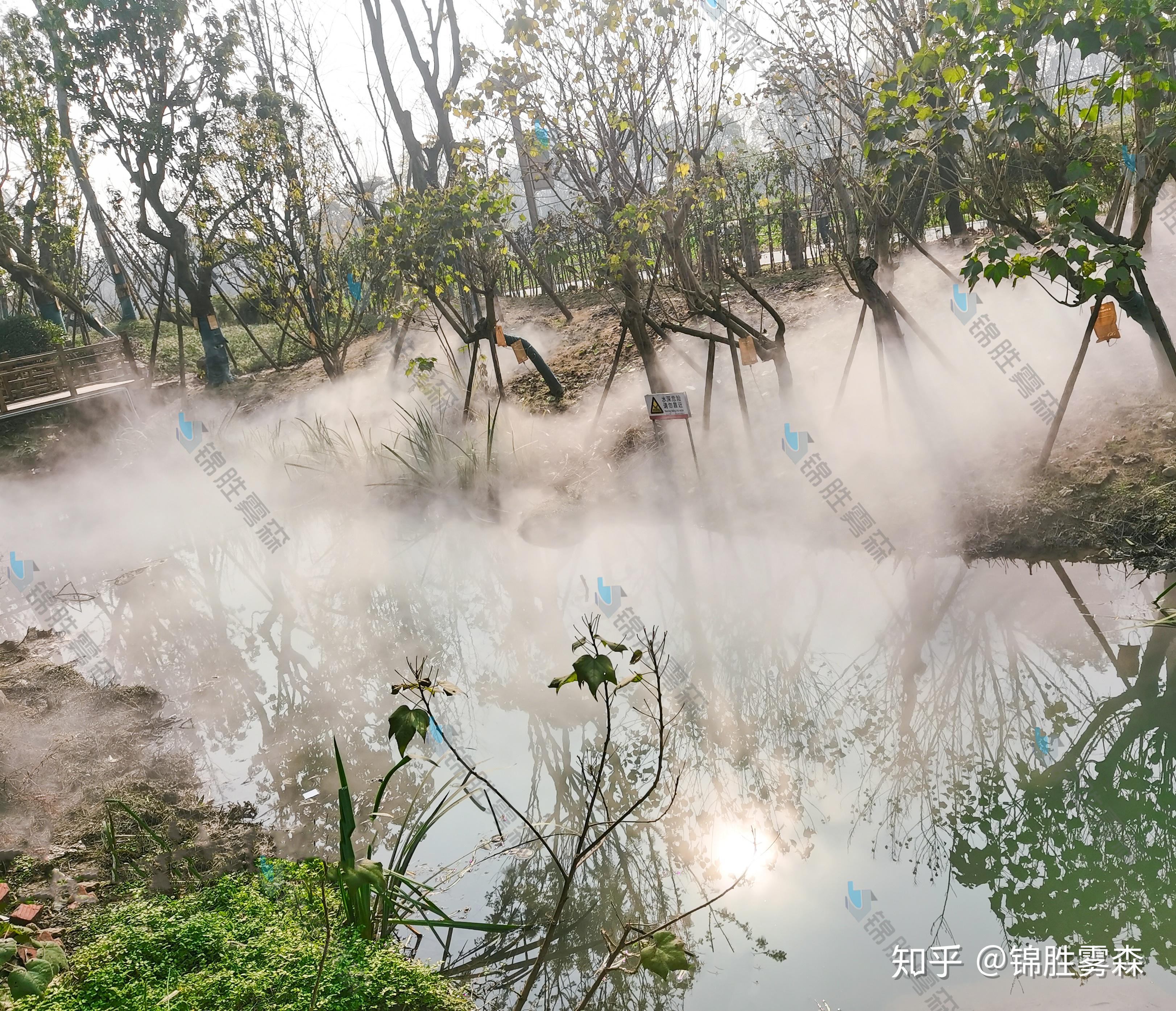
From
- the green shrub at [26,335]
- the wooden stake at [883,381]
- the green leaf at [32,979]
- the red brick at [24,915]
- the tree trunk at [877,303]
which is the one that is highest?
the green shrub at [26,335]

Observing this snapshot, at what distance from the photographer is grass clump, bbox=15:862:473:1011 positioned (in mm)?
2455

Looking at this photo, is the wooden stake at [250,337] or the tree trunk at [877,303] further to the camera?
the wooden stake at [250,337]

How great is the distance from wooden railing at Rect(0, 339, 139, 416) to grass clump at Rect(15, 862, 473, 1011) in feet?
38.1

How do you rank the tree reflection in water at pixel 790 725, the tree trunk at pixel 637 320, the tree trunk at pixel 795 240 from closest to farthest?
the tree reflection in water at pixel 790 725
the tree trunk at pixel 637 320
the tree trunk at pixel 795 240

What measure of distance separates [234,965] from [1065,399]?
190 inches

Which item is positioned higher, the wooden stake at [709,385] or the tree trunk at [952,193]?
the tree trunk at [952,193]

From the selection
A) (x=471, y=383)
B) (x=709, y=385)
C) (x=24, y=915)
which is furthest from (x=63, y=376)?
(x=24, y=915)

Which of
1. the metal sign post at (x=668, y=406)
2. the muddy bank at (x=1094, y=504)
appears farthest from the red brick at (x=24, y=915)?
the muddy bank at (x=1094, y=504)

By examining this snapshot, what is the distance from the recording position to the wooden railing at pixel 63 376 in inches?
492

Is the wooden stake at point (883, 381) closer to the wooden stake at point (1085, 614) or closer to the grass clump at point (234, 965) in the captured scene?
the wooden stake at point (1085, 614)

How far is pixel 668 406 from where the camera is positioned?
5.97 m

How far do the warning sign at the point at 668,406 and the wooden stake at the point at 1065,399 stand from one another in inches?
85.1

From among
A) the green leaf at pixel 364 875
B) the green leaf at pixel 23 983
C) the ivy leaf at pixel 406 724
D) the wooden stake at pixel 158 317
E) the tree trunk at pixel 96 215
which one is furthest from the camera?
the tree trunk at pixel 96 215

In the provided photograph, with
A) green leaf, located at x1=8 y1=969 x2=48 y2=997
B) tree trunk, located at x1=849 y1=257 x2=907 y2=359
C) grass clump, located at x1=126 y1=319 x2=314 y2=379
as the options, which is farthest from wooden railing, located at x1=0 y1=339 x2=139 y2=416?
green leaf, located at x1=8 y1=969 x2=48 y2=997
